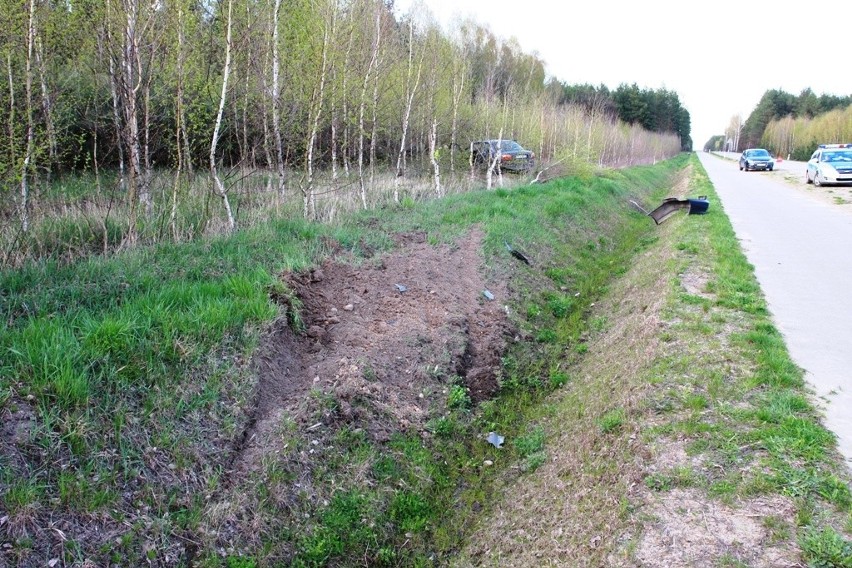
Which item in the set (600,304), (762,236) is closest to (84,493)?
(600,304)

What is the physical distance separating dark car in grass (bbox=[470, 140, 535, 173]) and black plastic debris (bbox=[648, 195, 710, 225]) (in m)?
5.75

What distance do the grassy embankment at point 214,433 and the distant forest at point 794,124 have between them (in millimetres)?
58488

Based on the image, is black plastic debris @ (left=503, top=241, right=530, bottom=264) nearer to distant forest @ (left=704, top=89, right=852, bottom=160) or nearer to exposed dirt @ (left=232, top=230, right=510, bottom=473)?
exposed dirt @ (left=232, top=230, right=510, bottom=473)

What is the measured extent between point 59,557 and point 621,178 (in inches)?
946

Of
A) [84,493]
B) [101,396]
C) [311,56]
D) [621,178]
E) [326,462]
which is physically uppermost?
[311,56]

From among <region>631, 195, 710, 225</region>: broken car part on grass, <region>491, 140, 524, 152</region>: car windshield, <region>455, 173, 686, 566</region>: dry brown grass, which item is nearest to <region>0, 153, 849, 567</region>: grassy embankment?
<region>455, 173, 686, 566</region>: dry brown grass

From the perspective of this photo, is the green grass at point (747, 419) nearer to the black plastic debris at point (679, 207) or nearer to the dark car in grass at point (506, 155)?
the black plastic debris at point (679, 207)

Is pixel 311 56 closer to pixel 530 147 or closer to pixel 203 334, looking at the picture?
pixel 203 334

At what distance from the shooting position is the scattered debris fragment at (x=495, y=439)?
4944 millimetres

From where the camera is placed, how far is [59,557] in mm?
2719

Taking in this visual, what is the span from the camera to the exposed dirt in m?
4.42

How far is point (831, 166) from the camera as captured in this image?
21203mm

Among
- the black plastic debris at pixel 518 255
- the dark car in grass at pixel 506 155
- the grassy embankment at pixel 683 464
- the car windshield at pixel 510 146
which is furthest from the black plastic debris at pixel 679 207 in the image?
the grassy embankment at pixel 683 464

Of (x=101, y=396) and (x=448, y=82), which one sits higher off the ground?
(x=448, y=82)
